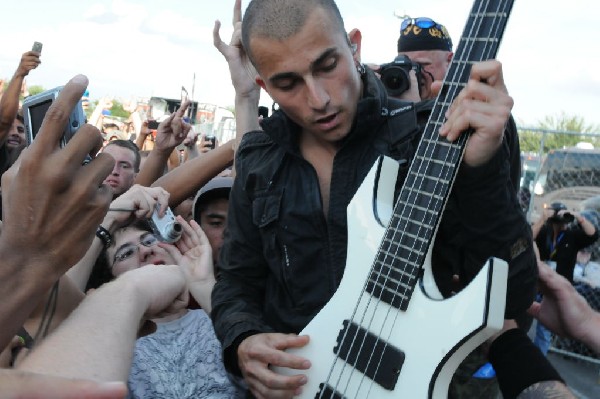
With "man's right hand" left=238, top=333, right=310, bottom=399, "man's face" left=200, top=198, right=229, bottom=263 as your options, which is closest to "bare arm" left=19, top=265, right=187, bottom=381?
"man's right hand" left=238, top=333, right=310, bottom=399

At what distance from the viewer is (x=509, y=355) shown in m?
1.74

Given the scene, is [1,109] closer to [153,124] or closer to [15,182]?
[153,124]

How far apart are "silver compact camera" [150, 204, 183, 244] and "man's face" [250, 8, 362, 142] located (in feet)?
3.89

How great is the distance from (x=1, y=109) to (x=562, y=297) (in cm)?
434

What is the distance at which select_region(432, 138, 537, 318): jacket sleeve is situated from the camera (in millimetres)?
1505

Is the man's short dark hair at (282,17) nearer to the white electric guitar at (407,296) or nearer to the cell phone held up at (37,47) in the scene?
the white electric guitar at (407,296)

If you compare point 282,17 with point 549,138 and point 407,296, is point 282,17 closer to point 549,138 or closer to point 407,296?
point 407,296

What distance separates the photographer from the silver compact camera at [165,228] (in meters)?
2.86

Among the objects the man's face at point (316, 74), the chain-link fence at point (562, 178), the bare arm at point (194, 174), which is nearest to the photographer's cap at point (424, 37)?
the bare arm at point (194, 174)

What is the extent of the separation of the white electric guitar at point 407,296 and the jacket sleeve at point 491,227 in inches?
2.5

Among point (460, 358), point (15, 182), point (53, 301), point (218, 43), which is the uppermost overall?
point (218, 43)

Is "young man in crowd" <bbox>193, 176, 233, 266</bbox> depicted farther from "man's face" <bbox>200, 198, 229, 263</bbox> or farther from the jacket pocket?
the jacket pocket

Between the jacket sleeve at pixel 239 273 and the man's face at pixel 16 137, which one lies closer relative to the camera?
the jacket sleeve at pixel 239 273

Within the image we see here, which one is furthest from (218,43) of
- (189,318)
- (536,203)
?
(536,203)
